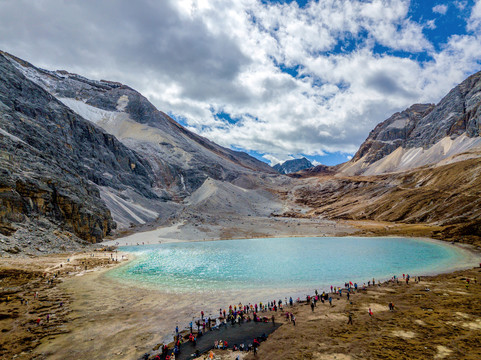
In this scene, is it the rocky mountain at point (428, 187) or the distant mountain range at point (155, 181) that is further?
the rocky mountain at point (428, 187)

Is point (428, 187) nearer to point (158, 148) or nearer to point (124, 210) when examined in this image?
point (124, 210)

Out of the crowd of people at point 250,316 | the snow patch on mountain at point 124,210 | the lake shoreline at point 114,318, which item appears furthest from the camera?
the snow patch on mountain at point 124,210

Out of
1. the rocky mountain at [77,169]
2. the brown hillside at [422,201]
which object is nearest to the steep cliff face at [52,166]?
the rocky mountain at [77,169]

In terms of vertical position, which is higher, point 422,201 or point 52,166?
point 52,166

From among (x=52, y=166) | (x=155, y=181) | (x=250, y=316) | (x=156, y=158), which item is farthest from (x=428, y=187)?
(x=156, y=158)

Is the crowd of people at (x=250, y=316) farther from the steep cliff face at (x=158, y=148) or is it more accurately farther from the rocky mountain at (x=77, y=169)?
the steep cliff face at (x=158, y=148)

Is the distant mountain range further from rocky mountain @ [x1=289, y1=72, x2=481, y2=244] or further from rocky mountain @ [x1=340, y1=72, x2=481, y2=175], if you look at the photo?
rocky mountain @ [x1=340, y1=72, x2=481, y2=175]

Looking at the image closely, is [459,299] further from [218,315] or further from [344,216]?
[344,216]
